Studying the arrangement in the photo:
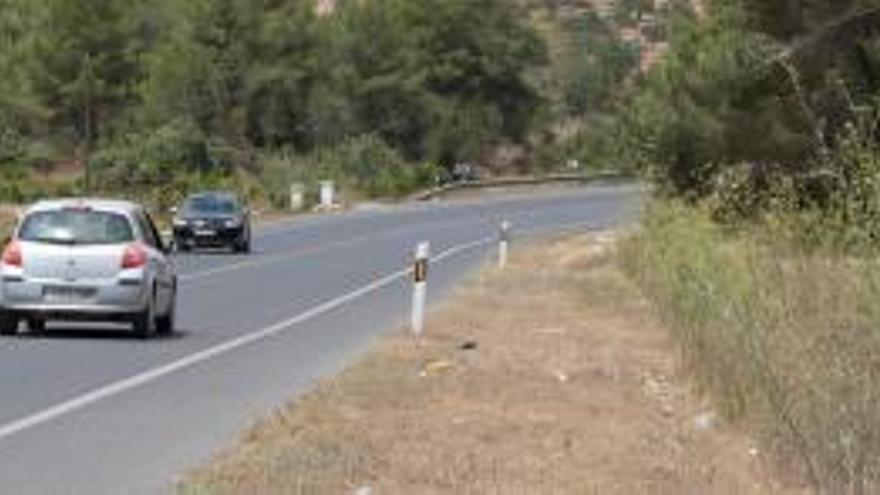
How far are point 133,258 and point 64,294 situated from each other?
86cm

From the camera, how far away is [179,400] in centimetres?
1962

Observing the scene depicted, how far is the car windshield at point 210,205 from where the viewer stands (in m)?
61.8

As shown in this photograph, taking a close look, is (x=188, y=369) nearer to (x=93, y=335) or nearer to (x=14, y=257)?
(x=14, y=257)

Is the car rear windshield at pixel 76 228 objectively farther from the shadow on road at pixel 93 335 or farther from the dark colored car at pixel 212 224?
the dark colored car at pixel 212 224

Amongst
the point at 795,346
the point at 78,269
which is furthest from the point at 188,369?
the point at 795,346

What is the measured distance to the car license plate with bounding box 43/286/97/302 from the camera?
87.9ft

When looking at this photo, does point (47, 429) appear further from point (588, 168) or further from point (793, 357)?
point (588, 168)

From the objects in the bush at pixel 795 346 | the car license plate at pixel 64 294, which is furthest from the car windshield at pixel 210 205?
the bush at pixel 795 346

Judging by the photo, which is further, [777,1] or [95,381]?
[777,1]

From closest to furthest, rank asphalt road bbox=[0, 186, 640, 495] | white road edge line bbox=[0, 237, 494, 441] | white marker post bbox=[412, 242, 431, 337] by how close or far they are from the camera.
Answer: asphalt road bbox=[0, 186, 640, 495] → white road edge line bbox=[0, 237, 494, 441] → white marker post bbox=[412, 242, 431, 337]

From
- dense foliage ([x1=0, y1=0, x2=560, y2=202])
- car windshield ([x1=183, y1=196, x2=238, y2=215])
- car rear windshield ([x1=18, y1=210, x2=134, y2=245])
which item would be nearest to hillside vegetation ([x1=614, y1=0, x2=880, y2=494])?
car rear windshield ([x1=18, y1=210, x2=134, y2=245])

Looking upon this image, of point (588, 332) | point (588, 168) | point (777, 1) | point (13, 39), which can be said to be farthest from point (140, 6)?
point (588, 332)

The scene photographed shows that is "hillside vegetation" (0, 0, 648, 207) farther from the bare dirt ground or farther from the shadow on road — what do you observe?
the bare dirt ground

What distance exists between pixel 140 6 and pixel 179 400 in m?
99.5
